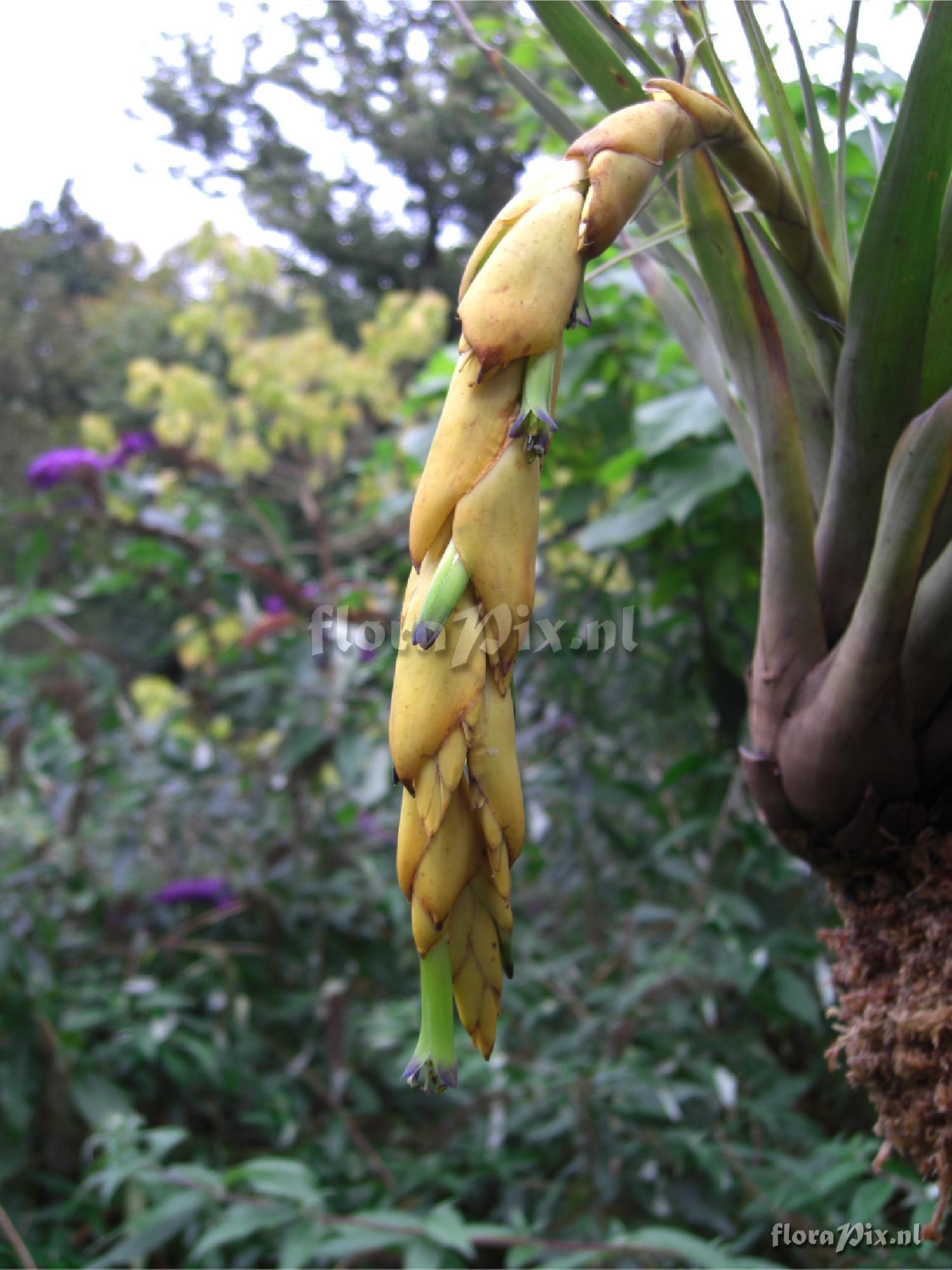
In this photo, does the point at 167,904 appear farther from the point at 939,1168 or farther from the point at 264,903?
the point at 939,1168

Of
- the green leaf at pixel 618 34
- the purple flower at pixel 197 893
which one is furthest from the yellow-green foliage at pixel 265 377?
the green leaf at pixel 618 34

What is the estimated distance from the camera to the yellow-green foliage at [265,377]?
2.93 m

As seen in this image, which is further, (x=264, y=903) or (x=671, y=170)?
(x=264, y=903)

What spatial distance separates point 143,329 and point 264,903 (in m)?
12.2

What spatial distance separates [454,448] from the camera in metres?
0.37

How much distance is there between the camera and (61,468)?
2.18 meters

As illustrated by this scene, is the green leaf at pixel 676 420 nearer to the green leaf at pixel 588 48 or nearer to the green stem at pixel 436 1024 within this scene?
the green leaf at pixel 588 48

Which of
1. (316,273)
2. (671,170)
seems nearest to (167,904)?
(671,170)

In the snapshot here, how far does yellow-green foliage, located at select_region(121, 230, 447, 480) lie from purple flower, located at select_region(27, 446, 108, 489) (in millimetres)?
576

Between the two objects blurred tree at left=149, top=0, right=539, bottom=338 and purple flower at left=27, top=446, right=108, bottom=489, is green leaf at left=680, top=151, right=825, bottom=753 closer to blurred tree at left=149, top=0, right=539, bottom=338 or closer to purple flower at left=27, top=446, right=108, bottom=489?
purple flower at left=27, top=446, right=108, bottom=489

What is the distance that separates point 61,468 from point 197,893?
1014mm

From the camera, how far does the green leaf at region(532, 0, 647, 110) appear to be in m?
0.53

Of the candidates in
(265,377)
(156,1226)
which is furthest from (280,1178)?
(265,377)

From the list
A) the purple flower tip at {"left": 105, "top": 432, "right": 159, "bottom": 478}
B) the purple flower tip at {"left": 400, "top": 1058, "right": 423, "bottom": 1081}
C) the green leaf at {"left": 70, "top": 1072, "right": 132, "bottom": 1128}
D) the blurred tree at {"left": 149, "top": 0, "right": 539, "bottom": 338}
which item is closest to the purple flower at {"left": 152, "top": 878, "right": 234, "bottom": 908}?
the green leaf at {"left": 70, "top": 1072, "right": 132, "bottom": 1128}
